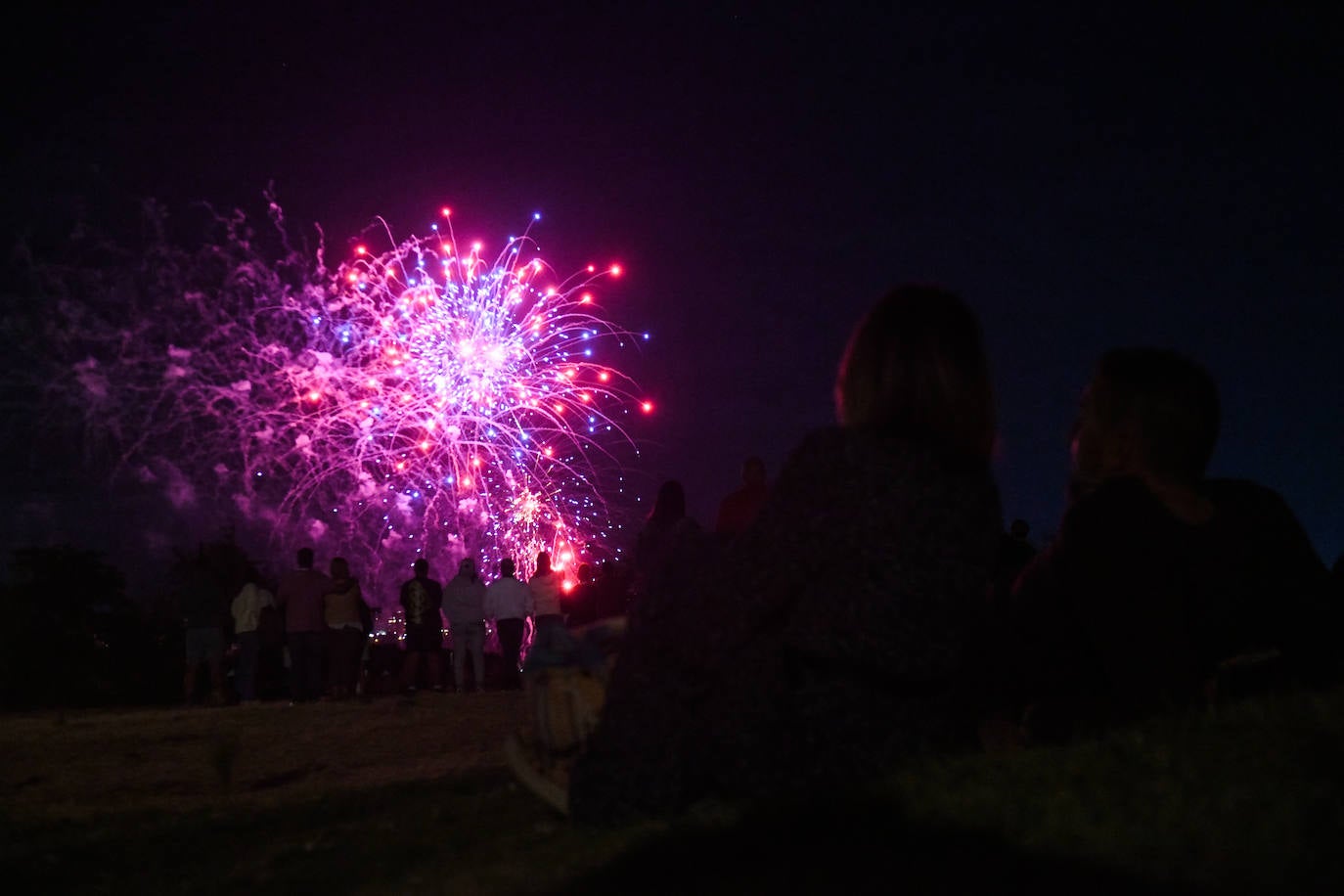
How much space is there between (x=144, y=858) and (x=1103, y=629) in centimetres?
387

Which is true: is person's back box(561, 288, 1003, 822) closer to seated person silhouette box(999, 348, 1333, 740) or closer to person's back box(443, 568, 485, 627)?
seated person silhouette box(999, 348, 1333, 740)

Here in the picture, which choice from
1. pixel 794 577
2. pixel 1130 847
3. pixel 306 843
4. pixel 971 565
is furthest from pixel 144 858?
pixel 1130 847

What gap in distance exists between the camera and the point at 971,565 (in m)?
3.42

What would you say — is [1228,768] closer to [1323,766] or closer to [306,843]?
[1323,766]

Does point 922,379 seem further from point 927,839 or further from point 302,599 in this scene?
point 302,599

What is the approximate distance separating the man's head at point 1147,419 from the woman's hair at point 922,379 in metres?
0.75

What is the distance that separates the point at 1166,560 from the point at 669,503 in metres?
7.76

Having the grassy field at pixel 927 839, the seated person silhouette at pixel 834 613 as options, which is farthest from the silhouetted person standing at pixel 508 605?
the seated person silhouette at pixel 834 613

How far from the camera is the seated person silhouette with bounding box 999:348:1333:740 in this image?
3779mm

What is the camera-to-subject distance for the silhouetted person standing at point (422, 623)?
17.1 metres

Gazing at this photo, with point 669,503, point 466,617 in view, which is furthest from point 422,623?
point 669,503

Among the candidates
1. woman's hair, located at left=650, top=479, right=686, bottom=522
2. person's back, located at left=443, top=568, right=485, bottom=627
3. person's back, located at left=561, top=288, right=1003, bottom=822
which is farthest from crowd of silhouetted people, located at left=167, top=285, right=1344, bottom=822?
person's back, located at left=443, top=568, right=485, bottom=627

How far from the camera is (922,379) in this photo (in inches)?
136

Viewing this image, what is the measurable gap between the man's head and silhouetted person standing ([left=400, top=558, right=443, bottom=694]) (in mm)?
13823
